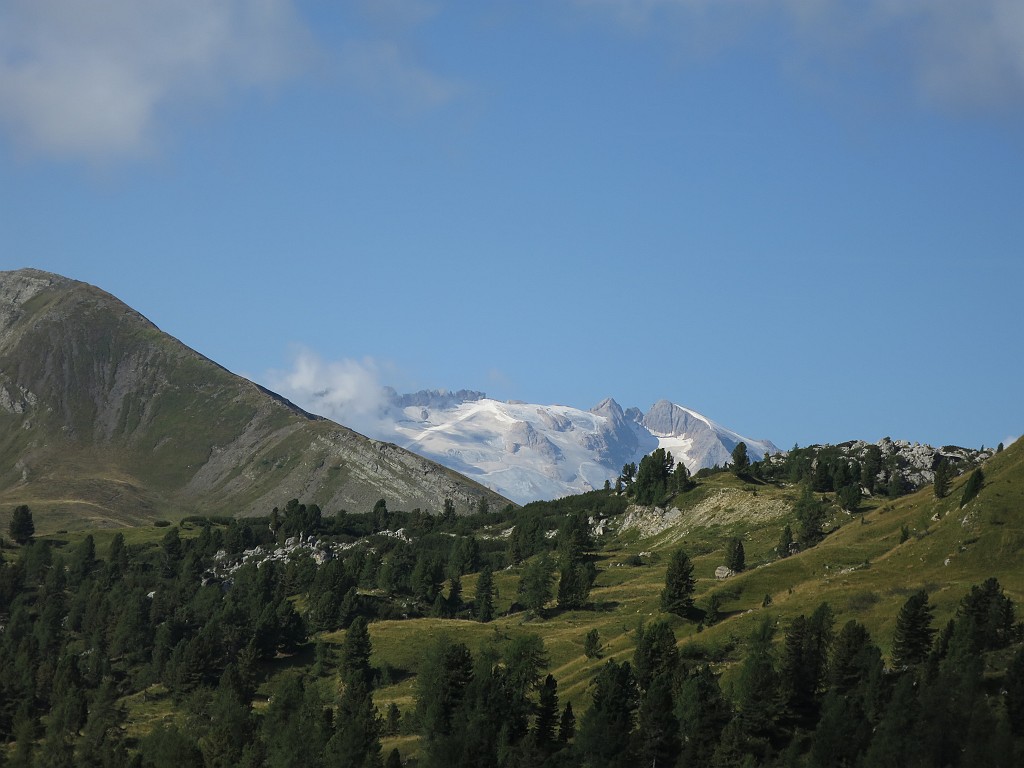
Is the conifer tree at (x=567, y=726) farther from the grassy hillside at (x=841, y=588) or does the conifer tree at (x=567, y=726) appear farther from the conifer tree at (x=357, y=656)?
the conifer tree at (x=357, y=656)

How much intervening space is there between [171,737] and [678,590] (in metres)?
69.5

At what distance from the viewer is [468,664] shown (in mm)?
151250

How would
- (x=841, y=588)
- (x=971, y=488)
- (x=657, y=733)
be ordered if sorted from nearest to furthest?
(x=657, y=733), (x=841, y=588), (x=971, y=488)

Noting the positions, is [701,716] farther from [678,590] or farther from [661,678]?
[678,590]

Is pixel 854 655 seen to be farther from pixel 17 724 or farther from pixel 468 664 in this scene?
pixel 17 724

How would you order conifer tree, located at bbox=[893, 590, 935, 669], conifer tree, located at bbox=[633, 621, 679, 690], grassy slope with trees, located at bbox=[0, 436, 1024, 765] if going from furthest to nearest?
conifer tree, located at bbox=[633, 621, 679, 690]
conifer tree, located at bbox=[893, 590, 935, 669]
grassy slope with trees, located at bbox=[0, 436, 1024, 765]

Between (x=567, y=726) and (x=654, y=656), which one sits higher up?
(x=654, y=656)

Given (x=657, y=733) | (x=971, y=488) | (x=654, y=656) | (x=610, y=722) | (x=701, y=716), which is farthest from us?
(x=971, y=488)

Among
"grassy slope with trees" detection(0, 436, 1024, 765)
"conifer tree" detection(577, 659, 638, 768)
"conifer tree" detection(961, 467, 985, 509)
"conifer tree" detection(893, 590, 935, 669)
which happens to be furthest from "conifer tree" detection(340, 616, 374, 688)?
"conifer tree" detection(961, 467, 985, 509)

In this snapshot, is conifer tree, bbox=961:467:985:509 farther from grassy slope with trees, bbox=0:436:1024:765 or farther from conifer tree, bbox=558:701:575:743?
conifer tree, bbox=558:701:575:743

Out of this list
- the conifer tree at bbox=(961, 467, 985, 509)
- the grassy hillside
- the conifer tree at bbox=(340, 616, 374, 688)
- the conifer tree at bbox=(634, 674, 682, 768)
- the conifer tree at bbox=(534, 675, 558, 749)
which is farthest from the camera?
the conifer tree at bbox=(340, 616, 374, 688)

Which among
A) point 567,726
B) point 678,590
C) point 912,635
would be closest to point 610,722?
point 567,726

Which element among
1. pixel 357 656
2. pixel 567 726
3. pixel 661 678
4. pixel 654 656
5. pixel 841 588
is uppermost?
pixel 841 588

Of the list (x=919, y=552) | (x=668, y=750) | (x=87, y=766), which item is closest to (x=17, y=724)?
(x=87, y=766)
